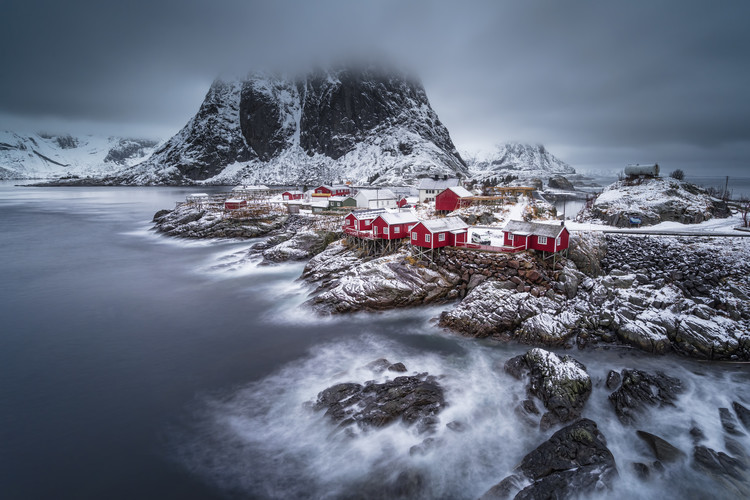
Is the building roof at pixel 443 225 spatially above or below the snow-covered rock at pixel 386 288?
above

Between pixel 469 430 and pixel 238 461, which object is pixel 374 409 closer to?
pixel 469 430

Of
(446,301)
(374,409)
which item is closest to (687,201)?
(446,301)

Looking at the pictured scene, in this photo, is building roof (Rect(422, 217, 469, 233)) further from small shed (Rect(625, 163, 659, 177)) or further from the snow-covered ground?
small shed (Rect(625, 163, 659, 177))

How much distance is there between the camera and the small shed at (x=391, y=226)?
34.8m

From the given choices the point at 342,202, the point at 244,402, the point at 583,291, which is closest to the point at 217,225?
the point at 342,202

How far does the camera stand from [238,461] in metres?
14.3

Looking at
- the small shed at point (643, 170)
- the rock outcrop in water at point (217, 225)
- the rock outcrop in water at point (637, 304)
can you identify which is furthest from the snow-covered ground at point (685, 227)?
the rock outcrop in water at point (217, 225)

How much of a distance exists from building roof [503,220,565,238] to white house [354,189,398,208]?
35.0m

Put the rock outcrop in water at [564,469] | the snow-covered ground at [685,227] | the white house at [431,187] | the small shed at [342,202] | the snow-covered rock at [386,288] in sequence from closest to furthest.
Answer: the rock outcrop in water at [564,469], the snow-covered rock at [386,288], the snow-covered ground at [685,227], the small shed at [342,202], the white house at [431,187]

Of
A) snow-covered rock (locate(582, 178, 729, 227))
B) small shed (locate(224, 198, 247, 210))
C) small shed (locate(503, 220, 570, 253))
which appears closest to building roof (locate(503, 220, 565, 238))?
small shed (locate(503, 220, 570, 253))

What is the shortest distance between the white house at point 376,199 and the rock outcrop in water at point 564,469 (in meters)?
51.8

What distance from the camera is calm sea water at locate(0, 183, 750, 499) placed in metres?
13.4

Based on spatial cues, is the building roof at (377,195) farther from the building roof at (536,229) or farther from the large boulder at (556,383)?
the large boulder at (556,383)

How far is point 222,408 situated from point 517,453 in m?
14.0
